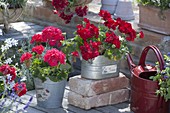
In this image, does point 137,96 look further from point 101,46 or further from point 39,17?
point 39,17

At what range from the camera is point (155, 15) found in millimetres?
3537

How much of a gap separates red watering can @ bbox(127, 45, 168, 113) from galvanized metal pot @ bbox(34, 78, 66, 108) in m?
0.52

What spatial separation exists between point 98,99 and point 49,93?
14.2 inches

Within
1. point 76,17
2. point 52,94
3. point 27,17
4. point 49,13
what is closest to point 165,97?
point 52,94

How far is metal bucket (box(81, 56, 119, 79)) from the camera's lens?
3.23 m

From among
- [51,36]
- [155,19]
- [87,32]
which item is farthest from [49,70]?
[155,19]

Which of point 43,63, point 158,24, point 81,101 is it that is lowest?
point 81,101

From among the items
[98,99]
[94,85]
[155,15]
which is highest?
[155,15]

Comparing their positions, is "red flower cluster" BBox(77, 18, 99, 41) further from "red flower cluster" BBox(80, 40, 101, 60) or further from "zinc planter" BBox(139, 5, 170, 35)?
"zinc planter" BBox(139, 5, 170, 35)

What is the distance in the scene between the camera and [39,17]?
4.88 m

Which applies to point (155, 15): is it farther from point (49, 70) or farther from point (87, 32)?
point (49, 70)

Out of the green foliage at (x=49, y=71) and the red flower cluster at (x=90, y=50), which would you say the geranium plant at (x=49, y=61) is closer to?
the green foliage at (x=49, y=71)

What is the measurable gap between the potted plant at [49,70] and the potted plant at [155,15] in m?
0.75

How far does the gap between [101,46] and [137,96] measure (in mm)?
441
